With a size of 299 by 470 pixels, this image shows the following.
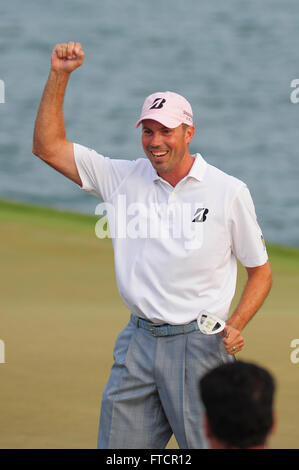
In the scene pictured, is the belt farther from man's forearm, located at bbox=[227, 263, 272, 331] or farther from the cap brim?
the cap brim

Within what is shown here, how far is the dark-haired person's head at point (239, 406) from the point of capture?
2.57 metres

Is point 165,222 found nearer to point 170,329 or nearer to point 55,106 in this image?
point 170,329

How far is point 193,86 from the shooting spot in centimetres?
2789

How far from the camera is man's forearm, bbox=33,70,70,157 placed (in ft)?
13.8

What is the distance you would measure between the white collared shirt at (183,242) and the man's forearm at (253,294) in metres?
0.05

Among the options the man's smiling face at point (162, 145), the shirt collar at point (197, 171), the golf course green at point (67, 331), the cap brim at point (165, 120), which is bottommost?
the golf course green at point (67, 331)

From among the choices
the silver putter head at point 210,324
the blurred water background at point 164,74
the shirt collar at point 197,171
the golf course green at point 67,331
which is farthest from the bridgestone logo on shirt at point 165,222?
the blurred water background at point 164,74

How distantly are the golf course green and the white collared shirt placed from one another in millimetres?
1897

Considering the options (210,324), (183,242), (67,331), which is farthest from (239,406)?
(67,331)

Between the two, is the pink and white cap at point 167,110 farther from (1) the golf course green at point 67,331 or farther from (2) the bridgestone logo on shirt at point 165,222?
(1) the golf course green at point 67,331

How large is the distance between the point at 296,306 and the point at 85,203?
14.0 meters

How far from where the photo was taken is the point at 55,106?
13.8ft

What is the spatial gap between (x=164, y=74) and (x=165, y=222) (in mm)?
24152

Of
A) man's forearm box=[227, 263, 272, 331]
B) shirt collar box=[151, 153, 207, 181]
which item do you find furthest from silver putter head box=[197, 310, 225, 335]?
shirt collar box=[151, 153, 207, 181]
